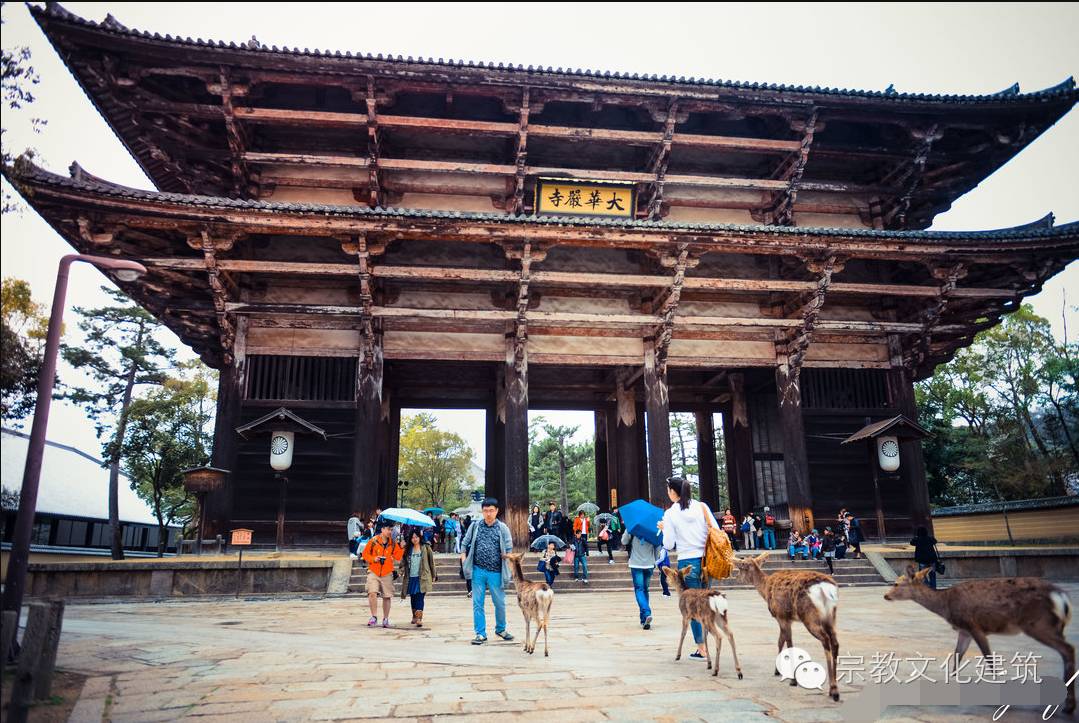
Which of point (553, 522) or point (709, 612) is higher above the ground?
point (553, 522)

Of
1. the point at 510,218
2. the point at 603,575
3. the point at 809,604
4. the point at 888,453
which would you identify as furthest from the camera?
the point at 888,453

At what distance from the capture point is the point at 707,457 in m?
19.6

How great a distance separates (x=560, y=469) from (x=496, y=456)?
28181 millimetres

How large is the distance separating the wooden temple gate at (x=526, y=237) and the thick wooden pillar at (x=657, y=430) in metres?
0.06

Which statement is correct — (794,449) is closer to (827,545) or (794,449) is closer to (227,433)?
(827,545)

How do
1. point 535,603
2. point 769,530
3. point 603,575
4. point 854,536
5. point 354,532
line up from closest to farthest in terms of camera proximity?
point 535,603
point 354,532
point 603,575
point 854,536
point 769,530

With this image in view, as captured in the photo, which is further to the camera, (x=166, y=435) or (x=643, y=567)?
(x=166, y=435)

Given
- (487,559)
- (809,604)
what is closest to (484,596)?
(487,559)

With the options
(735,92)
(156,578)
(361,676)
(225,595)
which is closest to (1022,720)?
(361,676)

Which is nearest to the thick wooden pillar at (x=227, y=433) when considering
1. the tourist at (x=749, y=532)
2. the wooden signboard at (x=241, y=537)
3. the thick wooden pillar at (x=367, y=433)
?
the wooden signboard at (x=241, y=537)

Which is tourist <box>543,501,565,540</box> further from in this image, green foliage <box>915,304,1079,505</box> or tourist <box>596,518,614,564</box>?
green foliage <box>915,304,1079,505</box>

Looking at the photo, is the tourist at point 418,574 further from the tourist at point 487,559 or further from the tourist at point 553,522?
the tourist at point 553,522

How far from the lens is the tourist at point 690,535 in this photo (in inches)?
215

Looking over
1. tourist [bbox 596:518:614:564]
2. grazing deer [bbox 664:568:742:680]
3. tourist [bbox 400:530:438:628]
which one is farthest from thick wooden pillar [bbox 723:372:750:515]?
grazing deer [bbox 664:568:742:680]
